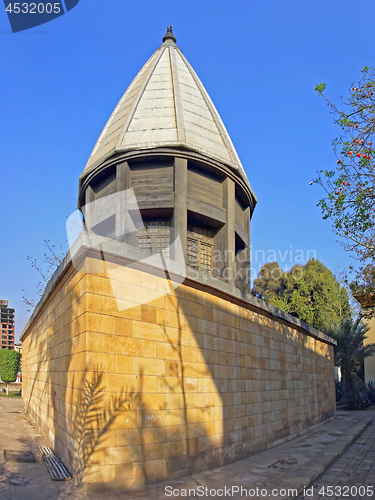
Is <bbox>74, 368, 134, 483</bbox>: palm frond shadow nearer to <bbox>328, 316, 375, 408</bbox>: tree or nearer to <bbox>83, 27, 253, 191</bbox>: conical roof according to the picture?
<bbox>83, 27, 253, 191</bbox>: conical roof

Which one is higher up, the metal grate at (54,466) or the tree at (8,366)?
the metal grate at (54,466)

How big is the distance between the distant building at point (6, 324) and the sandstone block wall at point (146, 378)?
339 ft

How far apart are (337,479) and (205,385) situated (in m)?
2.52

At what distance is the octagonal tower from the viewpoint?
11.9 m

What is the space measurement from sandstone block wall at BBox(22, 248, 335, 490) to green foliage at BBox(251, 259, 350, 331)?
2094cm

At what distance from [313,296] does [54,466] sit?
2661 centimetres

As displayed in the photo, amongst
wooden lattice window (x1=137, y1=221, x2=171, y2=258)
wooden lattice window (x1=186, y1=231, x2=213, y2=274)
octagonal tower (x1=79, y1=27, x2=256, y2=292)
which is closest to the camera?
octagonal tower (x1=79, y1=27, x2=256, y2=292)

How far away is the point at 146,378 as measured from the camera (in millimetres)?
5754

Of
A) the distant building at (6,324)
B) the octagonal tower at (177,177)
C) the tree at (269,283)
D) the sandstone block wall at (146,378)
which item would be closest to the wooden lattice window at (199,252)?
the octagonal tower at (177,177)

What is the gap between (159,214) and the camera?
12.0m

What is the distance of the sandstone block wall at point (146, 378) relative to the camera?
5.16 metres

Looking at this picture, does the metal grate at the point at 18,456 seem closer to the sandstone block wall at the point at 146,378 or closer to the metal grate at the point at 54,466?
the metal grate at the point at 54,466

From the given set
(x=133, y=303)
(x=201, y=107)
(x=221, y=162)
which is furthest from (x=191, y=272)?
(x=201, y=107)

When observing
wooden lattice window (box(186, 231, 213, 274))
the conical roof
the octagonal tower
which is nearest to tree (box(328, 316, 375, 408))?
the octagonal tower
